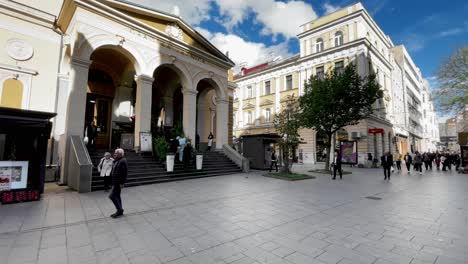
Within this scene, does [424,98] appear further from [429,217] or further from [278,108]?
[429,217]

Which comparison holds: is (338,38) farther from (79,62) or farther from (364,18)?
(79,62)

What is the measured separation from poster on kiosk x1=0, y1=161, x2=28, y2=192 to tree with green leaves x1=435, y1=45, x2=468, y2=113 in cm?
3060

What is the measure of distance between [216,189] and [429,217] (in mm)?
6495

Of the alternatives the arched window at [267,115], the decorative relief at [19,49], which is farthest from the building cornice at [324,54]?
the decorative relief at [19,49]

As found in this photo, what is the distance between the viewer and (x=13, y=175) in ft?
22.1

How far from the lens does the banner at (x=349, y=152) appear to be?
66.1 ft

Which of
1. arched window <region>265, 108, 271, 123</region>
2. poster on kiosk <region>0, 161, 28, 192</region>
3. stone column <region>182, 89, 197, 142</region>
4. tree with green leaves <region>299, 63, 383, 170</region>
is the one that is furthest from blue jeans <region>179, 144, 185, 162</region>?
arched window <region>265, 108, 271, 123</region>

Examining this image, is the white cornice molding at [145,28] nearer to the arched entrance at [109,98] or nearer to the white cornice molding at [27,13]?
the arched entrance at [109,98]

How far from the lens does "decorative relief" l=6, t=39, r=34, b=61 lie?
1090cm

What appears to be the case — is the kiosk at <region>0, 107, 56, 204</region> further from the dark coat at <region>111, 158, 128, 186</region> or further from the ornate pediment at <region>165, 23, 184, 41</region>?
the ornate pediment at <region>165, 23, 184, 41</region>

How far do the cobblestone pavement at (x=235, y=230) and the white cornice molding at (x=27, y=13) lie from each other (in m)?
10.4

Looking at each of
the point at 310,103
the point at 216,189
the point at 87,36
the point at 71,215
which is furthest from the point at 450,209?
the point at 87,36

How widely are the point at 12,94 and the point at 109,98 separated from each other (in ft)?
15.7

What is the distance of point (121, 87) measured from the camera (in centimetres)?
1504
